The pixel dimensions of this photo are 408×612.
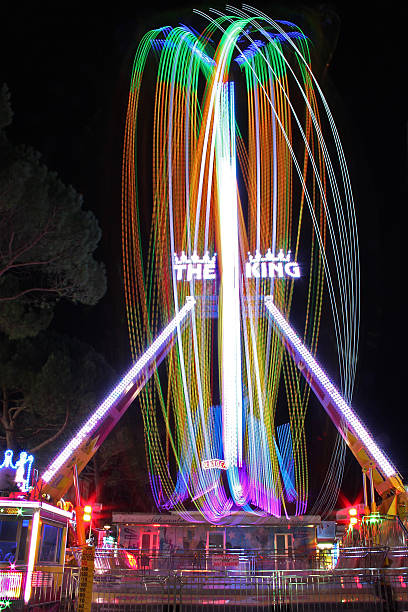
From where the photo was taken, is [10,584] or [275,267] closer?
[10,584]

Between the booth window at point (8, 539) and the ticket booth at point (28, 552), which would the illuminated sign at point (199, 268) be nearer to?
the ticket booth at point (28, 552)

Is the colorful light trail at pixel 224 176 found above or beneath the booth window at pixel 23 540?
above

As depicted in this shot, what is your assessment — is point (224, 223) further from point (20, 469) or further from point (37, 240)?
point (20, 469)

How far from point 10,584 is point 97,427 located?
779cm

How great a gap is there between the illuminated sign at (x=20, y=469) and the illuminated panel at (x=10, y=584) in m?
3.36

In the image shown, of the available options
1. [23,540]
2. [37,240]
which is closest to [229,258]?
[37,240]

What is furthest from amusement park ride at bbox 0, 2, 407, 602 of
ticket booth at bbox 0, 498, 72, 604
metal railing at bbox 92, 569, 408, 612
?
metal railing at bbox 92, 569, 408, 612

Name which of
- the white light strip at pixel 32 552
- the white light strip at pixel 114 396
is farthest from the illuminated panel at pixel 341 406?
the white light strip at pixel 32 552

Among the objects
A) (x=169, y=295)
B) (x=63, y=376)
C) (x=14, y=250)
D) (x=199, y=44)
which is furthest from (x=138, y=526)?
(x=199, y=44)

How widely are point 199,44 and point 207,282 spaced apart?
39.4ft

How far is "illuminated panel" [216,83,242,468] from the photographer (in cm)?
2345

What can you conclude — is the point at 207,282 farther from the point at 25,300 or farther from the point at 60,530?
the point at 60,530

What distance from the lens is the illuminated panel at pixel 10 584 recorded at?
14201mm

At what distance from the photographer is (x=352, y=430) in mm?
A: 21188
